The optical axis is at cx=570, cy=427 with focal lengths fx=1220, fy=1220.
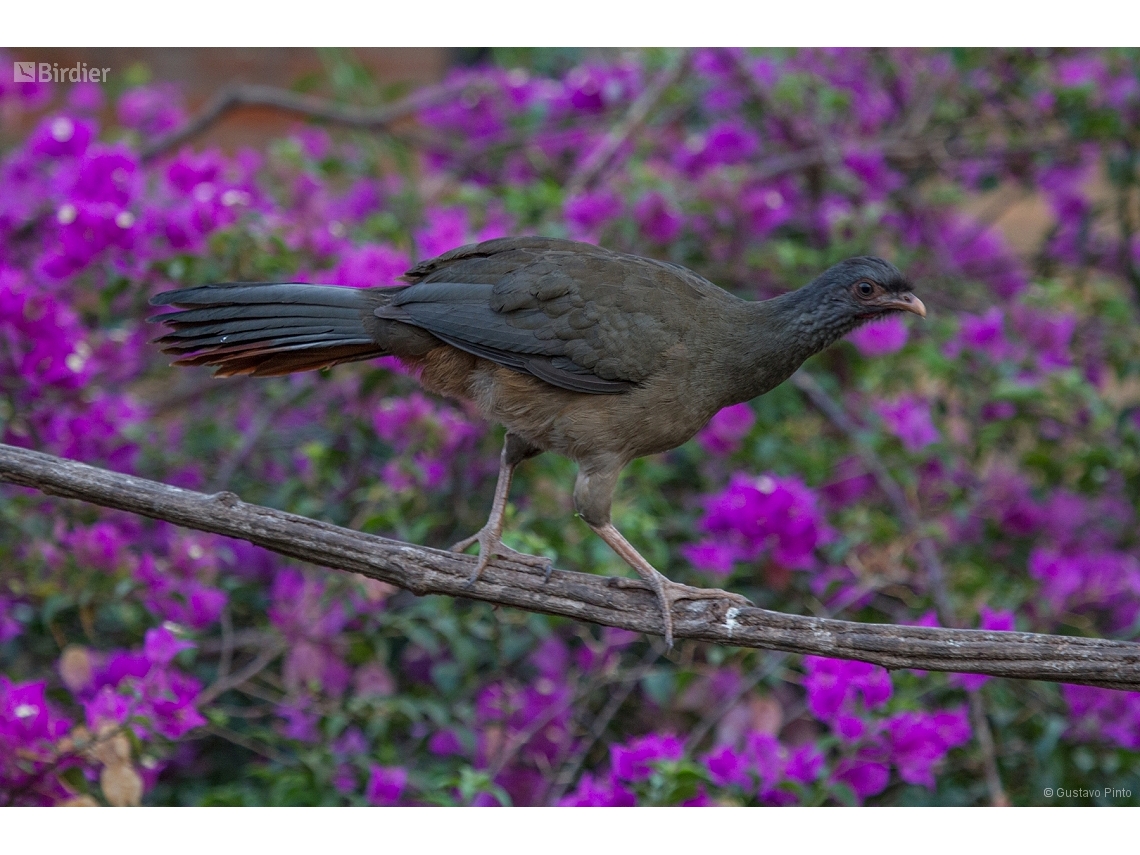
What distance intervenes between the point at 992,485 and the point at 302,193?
2.39 meters

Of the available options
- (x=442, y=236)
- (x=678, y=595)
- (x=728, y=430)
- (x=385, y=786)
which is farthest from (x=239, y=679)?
(x=728, y=430)

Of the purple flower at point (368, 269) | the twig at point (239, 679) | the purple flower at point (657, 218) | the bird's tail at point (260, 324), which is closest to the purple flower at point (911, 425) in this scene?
the purple flower at point (657, 218)

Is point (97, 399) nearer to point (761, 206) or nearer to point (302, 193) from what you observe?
point (302, 193)

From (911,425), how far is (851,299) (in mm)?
933

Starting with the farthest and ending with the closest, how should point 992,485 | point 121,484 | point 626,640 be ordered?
1. point 992,485
2. point 626,640
3. point 121,484

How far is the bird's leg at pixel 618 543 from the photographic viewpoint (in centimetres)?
229

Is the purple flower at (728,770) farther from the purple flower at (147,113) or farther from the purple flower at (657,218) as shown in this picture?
the purple flower at (147,113)

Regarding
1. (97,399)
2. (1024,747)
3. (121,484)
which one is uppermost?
(97,399)

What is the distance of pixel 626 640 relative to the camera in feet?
9.27

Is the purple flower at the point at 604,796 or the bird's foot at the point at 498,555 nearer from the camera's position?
the bird's foot at the point at 498,555

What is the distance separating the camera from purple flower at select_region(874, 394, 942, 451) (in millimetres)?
3201

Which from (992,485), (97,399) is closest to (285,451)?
(97,399)

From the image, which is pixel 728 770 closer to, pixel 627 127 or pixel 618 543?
pixel 618 543

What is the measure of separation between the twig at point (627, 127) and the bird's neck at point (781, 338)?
1787 mm
